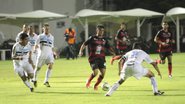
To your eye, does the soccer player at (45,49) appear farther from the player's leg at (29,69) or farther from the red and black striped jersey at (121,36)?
the red and black striped jersey at (121,36)

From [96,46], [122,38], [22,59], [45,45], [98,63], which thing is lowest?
[98,63]

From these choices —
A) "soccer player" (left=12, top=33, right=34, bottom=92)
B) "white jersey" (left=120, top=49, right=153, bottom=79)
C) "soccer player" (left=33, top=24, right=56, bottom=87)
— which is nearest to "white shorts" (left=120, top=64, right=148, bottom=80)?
"white jersey" (left=120, top=49, right=153, bottom=79)

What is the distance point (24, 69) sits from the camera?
64.7 ft

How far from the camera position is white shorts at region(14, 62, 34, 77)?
763 inches

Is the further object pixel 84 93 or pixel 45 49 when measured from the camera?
pixel 45 49

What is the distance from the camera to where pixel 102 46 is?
64.3 ft

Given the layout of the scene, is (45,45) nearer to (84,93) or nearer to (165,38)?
(84,93)

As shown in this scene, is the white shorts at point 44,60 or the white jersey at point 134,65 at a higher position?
the white jersey at point 134,65

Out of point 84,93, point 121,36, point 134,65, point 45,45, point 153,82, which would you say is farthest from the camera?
point 121,36

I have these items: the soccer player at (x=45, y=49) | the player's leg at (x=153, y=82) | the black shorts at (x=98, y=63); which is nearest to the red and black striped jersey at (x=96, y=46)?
the black shorts at (x=98, y=63)

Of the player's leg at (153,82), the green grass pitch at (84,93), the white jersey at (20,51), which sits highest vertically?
the white jersey at (20,51)

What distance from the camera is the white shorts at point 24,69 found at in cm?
1938

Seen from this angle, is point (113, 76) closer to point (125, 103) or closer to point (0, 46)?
point (125, 103)

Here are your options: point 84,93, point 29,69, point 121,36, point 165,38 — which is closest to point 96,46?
point 84,93
